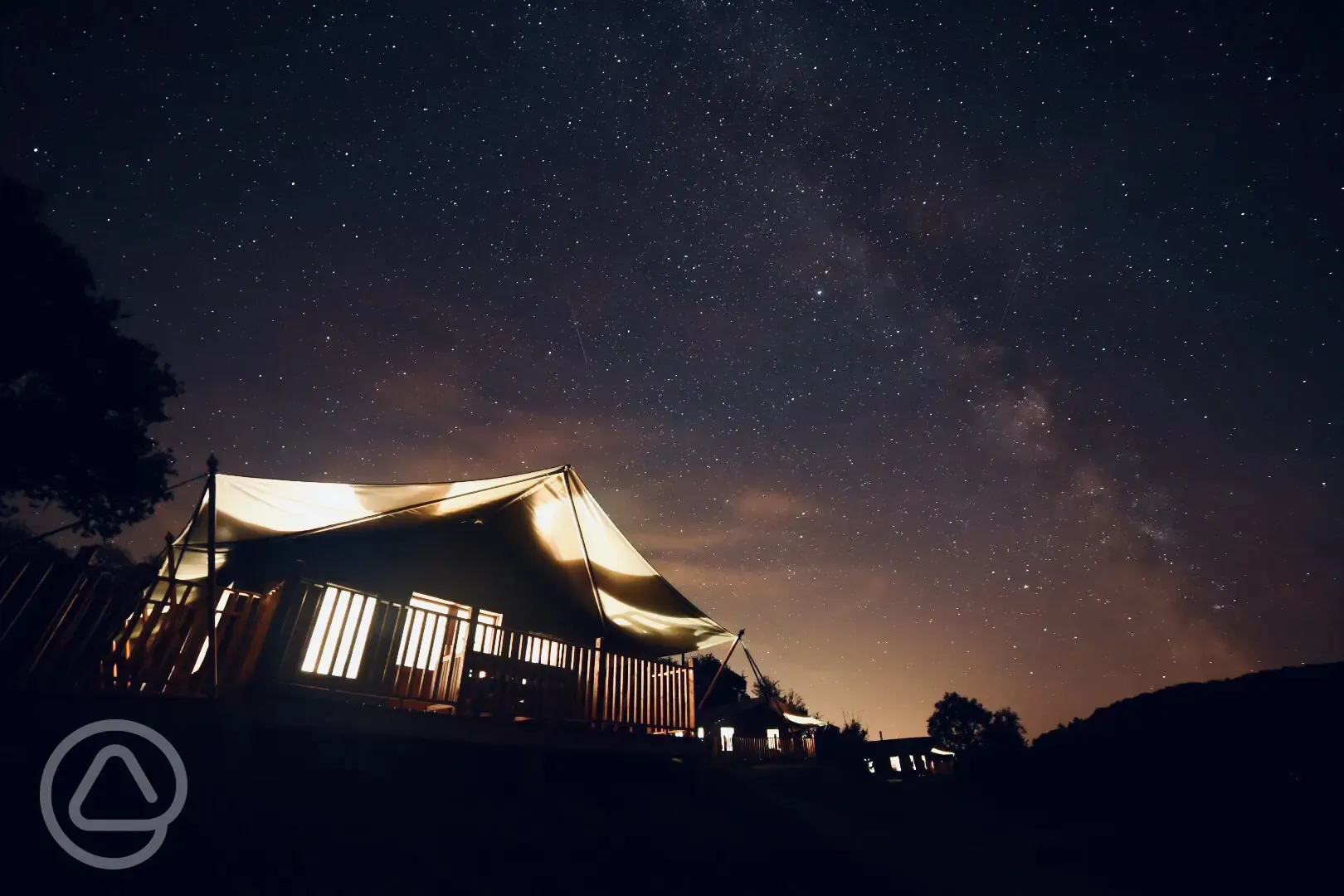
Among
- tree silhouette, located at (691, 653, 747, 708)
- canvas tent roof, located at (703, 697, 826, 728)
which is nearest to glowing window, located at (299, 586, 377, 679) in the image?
canvas tent roof, located at (703, 697, 826, 728)

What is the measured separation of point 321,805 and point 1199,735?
21684 mm

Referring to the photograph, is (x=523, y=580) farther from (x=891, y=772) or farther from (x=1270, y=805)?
(x=891, y=772)

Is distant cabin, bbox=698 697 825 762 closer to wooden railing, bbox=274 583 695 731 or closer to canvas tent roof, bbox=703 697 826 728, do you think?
canvas tent roof, bbox=703 697 826 728

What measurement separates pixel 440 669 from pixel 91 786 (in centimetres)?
309

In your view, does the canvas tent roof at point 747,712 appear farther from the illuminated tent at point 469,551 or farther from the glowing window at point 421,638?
the glowing window at point 421,638

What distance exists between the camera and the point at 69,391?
16078mm

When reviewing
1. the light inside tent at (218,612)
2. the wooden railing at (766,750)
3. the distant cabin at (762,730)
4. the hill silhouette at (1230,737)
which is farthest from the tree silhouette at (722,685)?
the light inside tent at (218,612)

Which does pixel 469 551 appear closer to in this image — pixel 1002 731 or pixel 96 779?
pixel 96 779

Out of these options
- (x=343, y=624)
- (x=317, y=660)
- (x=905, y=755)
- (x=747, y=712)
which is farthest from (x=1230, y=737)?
(x=905, y=755)

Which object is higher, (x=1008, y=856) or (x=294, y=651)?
(x=294, y=651)

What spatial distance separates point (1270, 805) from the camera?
42.0 feet

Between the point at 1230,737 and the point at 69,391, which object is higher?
the point at 69,391

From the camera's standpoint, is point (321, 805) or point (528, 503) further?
point (528, 503)

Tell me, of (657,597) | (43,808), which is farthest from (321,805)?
(657,597)
